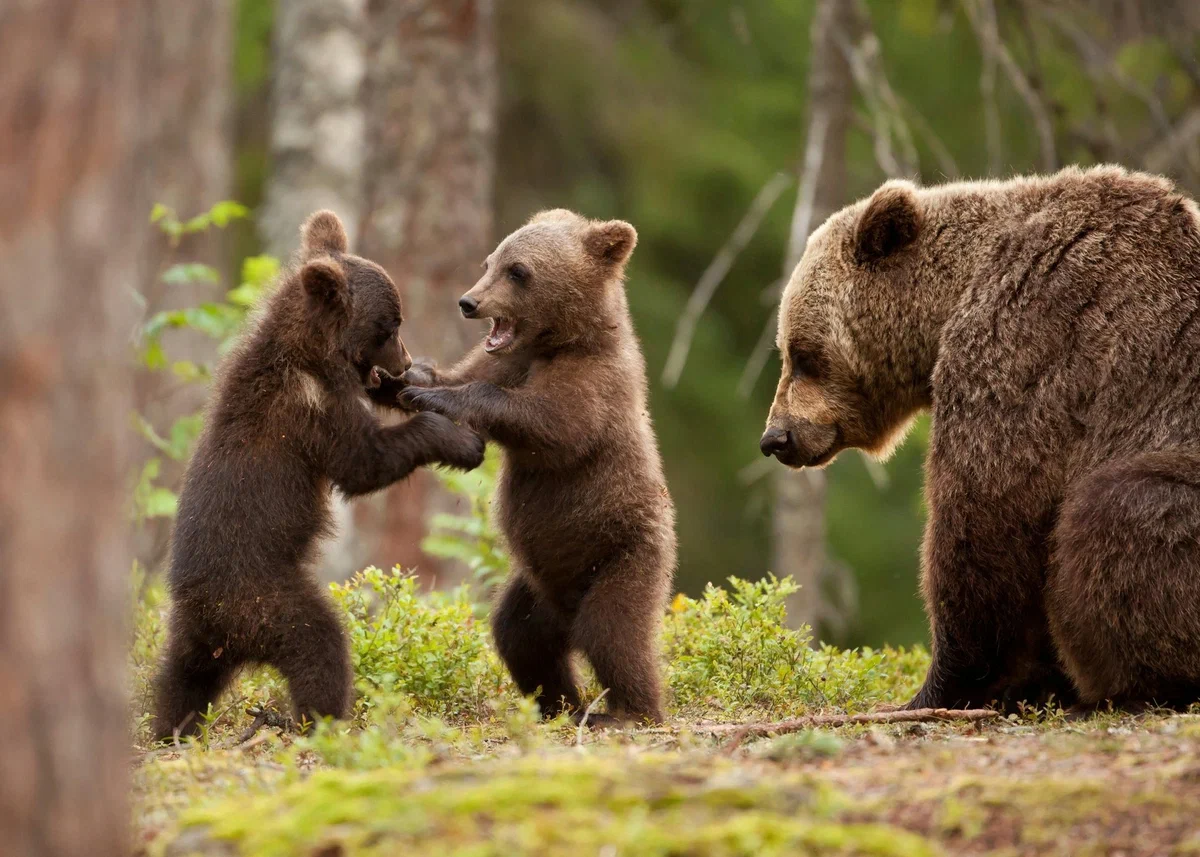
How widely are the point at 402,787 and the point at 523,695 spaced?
3262 mm

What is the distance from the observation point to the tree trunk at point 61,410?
2848 mm

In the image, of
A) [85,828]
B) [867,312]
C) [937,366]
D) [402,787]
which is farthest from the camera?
[867,312]

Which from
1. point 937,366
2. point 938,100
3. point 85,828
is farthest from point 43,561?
point 938,100

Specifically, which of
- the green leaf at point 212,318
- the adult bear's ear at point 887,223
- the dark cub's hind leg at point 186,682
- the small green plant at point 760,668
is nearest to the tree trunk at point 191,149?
the green leaf at point 212,318

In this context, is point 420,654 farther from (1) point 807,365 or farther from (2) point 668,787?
(2) point 668,787

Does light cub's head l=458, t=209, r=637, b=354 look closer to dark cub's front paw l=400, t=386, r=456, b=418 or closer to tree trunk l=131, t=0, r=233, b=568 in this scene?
dark cub's front paw l=400, t=386, r=456, b=418

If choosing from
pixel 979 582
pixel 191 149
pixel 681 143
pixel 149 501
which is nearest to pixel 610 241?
pixel 979 582

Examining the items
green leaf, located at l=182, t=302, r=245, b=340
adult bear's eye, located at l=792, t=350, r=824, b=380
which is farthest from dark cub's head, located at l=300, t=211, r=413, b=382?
green leaf, located at l=182, t=302, r=245, b=340

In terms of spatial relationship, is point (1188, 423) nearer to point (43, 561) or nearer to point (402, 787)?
point (402, 787)

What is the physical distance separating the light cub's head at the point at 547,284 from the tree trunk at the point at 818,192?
5.06 metres

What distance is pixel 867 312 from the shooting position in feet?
21.4

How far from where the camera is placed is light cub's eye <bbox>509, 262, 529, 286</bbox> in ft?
22.6

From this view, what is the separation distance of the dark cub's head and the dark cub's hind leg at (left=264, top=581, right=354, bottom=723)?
126 centimetres

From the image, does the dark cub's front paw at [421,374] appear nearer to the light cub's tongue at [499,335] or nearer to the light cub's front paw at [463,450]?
the light cub's tongue at [499,335]
